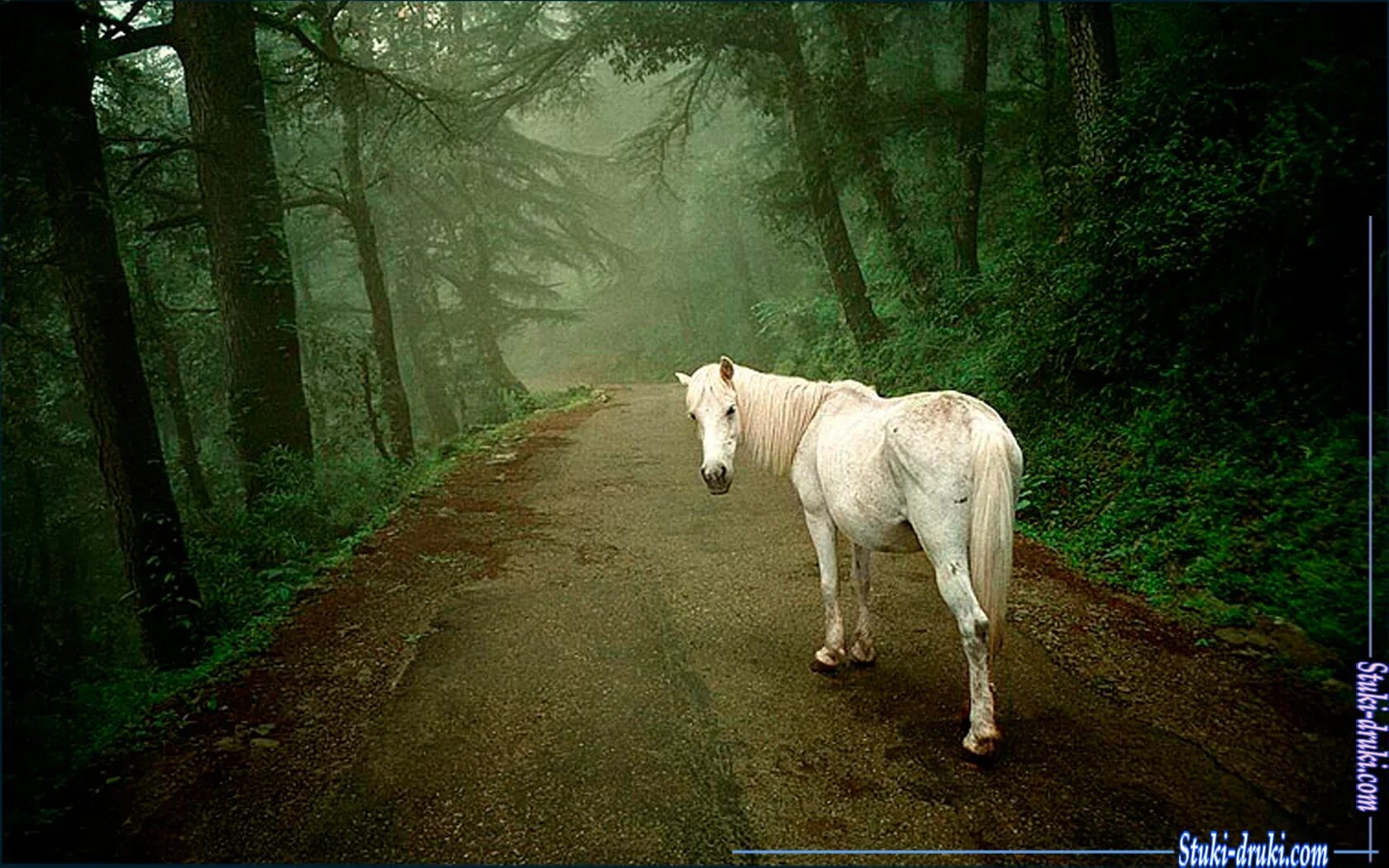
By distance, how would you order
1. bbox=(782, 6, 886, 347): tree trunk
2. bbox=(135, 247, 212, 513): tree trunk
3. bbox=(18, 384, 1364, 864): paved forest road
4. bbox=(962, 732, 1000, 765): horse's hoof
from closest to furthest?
bbox=(18, 384, 1364, 864): paved forest road
bbox=(962, 732, 1000, 765): horse's hoof
bbox=(135, 247, 212, 513): tree trunk
bbox=(782, 6, 886, 347): tree trunk

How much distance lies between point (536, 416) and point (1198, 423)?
40.3 ft

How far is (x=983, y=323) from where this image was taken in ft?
33.4

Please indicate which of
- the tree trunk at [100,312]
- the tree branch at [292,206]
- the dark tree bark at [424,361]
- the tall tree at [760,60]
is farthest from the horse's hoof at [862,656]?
the dark tree bark at [424,361]

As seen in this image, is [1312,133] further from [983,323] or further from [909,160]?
[909,160]

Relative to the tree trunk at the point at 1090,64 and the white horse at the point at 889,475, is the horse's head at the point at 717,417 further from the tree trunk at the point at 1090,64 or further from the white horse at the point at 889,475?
the tree trunk at the point at 1090,64

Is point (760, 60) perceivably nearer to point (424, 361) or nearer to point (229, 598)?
point (424, 361)

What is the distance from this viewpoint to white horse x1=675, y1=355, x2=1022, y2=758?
11.3 ft

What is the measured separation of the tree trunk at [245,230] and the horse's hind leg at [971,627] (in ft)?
24.5

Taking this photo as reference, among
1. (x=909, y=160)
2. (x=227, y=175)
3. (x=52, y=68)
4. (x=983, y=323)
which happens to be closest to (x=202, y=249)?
(x=227, y=175)

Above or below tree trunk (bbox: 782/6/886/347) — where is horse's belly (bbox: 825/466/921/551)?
below

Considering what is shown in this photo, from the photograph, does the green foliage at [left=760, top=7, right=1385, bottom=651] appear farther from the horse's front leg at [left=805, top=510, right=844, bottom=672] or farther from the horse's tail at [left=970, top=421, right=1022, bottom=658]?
the horse's front leg at [left=805, top=510, right=844, bottom=672]

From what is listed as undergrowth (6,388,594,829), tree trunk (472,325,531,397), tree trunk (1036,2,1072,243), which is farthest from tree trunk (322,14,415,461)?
tree trunk (1036,2,1072,243)

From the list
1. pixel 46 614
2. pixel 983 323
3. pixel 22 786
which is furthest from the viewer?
pixel 983 323

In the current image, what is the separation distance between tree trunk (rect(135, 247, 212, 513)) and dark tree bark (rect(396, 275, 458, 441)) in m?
5.78
